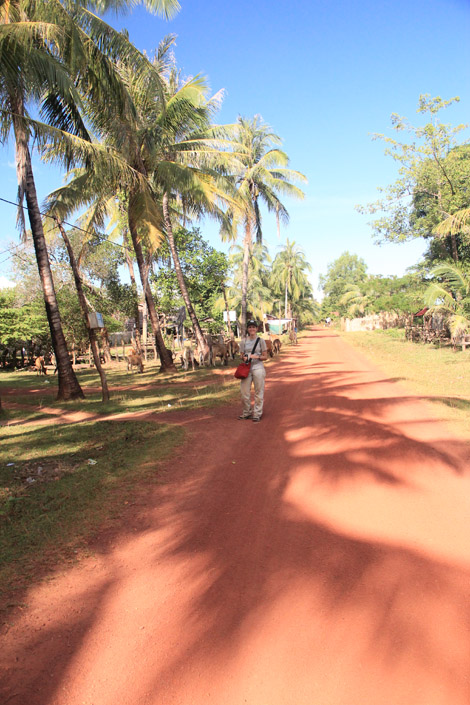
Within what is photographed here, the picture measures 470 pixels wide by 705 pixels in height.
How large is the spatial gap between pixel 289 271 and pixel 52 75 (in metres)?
48.0

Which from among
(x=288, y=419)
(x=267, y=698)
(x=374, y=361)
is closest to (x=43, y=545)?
(x=267, y=698)

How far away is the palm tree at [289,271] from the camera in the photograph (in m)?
55.7

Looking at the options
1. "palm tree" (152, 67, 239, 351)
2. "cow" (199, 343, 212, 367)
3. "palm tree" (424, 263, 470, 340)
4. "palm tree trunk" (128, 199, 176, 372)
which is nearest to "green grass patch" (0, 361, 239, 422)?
"palm tree trunk" (128, 199, 176, 372)

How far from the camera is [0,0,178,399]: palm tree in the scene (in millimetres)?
8266

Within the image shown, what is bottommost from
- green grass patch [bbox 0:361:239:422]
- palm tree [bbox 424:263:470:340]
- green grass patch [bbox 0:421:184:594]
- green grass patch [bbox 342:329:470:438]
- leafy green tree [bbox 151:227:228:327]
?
green grass patch [bbox 342:329:470:438]

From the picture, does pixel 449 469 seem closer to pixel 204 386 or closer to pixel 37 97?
pixel 204 386

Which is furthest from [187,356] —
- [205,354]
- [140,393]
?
[140,393]

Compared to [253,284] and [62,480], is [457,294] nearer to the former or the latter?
[62,480]

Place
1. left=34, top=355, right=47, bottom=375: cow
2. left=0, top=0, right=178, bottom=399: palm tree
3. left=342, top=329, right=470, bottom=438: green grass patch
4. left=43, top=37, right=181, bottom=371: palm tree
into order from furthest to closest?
left=34, top=355, right=47, bottom=375: cow
left=43, top=37, right=181, bottom=371: palm tree
left=0, top=0, right=178, bottom=399: palm tree
left=342, top=329, right=470, bottom=438: green grass patch

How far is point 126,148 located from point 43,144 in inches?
153

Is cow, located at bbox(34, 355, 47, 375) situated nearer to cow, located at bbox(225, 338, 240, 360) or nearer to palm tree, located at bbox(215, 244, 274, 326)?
cow, located at bbox(225, 338, 240, 360)

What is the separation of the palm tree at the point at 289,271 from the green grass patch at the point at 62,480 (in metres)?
48.7

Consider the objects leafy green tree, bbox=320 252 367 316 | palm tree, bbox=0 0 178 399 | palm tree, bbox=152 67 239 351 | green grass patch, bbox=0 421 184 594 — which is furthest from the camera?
leafy green tree, bbox=320 252 367 316

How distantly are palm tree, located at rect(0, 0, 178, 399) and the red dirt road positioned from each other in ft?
26.0
